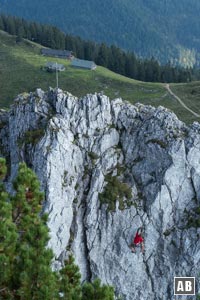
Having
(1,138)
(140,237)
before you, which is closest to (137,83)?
(1,138)

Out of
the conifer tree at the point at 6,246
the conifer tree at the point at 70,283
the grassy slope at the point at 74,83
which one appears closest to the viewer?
the conifer tree at the point at 6,246

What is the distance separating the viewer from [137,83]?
122875mm

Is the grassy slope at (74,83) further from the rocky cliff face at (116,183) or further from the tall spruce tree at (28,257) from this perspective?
the tall spruce tree at (28,257)

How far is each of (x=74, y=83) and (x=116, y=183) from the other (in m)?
84.0

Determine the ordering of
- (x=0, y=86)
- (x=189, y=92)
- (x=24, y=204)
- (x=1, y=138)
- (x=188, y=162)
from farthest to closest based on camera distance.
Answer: (x=0, y=86) < (x=189, y=92) < (x=1, y=138) < (x=188, y=162) < (x=24, y=204)

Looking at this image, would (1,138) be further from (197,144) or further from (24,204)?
(24,204)

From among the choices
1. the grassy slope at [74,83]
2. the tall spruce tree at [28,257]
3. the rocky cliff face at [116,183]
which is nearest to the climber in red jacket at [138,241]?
the rocky cliff face at [116,183]

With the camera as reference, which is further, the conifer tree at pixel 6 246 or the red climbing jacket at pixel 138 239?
the red climbing jacket at pixel 138 239

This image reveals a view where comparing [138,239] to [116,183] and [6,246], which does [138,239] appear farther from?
[6,246]

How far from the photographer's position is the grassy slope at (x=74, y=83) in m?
107

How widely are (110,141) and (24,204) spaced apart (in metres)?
23.3

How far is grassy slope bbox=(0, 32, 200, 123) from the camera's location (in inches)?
4218

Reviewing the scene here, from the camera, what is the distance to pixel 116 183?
143ft

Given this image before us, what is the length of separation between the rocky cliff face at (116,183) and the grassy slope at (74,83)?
152 ft
